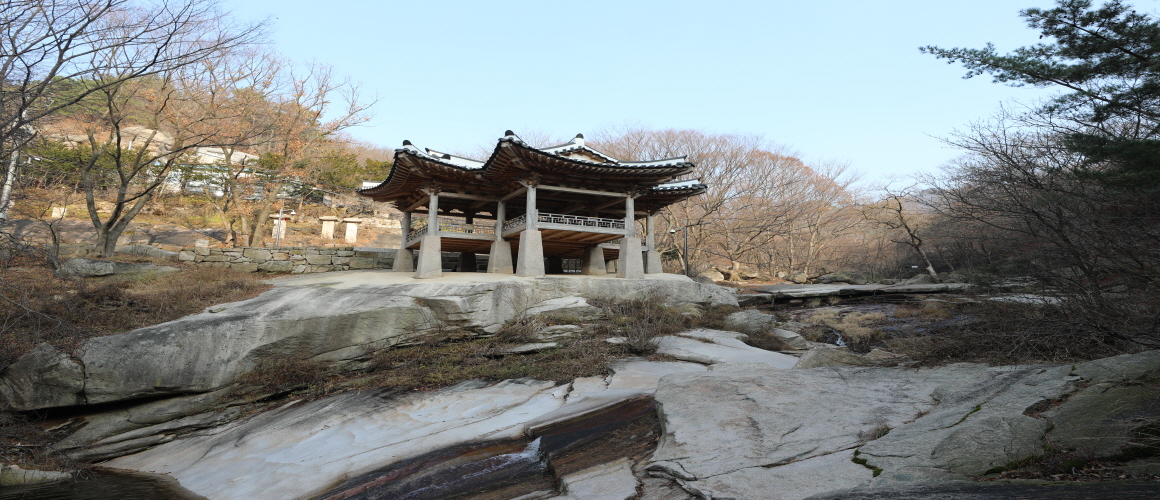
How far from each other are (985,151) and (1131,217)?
3902 mm

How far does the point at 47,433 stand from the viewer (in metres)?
7.57

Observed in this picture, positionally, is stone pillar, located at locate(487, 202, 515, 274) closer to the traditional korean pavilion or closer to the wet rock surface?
the traditional korean pavilion

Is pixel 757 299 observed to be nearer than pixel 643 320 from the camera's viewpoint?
No

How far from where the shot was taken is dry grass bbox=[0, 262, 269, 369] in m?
8.25

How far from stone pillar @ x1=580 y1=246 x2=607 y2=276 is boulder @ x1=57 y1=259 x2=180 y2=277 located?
1239 cm

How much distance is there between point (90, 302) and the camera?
33.2ft

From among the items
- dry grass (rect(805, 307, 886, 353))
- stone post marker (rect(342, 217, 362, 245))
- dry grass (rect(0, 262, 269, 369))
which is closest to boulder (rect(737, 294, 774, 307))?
dry grass (rect(805, 307, 886, 353))

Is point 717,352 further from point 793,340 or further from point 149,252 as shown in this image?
point 149,252

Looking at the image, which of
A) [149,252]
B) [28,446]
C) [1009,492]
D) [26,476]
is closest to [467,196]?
[149,252]

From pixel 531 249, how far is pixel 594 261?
3841 millimetres

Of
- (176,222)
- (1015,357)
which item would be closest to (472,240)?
(1015,357)

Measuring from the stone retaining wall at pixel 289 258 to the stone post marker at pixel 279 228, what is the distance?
1041cm

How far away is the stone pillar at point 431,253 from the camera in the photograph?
14.3m

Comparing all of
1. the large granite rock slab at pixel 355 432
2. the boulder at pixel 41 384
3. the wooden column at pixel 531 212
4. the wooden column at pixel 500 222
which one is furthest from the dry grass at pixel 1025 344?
the boulder at pixel 41 384
